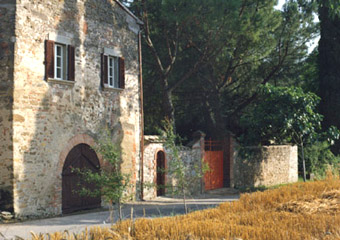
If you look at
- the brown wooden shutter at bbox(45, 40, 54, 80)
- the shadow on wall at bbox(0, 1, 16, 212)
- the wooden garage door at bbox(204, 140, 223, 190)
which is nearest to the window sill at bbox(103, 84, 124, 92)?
the brown wooden shutter at bbox(45, 40, 54, 80)

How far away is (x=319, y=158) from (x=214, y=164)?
542cm

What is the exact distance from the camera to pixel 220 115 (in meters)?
20.4

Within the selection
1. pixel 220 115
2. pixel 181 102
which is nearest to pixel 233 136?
pixel 220 115

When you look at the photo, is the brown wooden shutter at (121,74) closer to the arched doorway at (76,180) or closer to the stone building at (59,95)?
the stone building at (59,95)

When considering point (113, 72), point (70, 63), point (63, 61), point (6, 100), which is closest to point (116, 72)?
point (113, 72)

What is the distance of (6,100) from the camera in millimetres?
10961

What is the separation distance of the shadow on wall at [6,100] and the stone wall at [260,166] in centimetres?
1011

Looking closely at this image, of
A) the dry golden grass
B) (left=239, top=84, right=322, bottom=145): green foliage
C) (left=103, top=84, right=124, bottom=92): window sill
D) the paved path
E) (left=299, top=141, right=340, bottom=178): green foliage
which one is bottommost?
the paved path

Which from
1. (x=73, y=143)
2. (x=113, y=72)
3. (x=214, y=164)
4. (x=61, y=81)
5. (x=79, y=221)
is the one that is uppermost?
(x=113, y=72)

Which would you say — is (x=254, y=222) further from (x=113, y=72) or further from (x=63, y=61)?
(x=113, y=72)

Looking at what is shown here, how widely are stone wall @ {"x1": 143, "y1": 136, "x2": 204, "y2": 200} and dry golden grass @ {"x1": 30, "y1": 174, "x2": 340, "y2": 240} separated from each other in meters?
6.33

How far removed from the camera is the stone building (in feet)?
36.0

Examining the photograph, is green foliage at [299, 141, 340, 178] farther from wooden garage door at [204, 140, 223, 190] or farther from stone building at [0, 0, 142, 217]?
stone building at [0, 0, 142, 217]

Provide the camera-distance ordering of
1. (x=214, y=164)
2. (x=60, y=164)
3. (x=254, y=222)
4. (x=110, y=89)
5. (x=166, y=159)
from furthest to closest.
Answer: (x=214, y=164)
(x=166, y=159)
(x=110, y=89)
(x=60, y=164)
(x=254, y=222)
